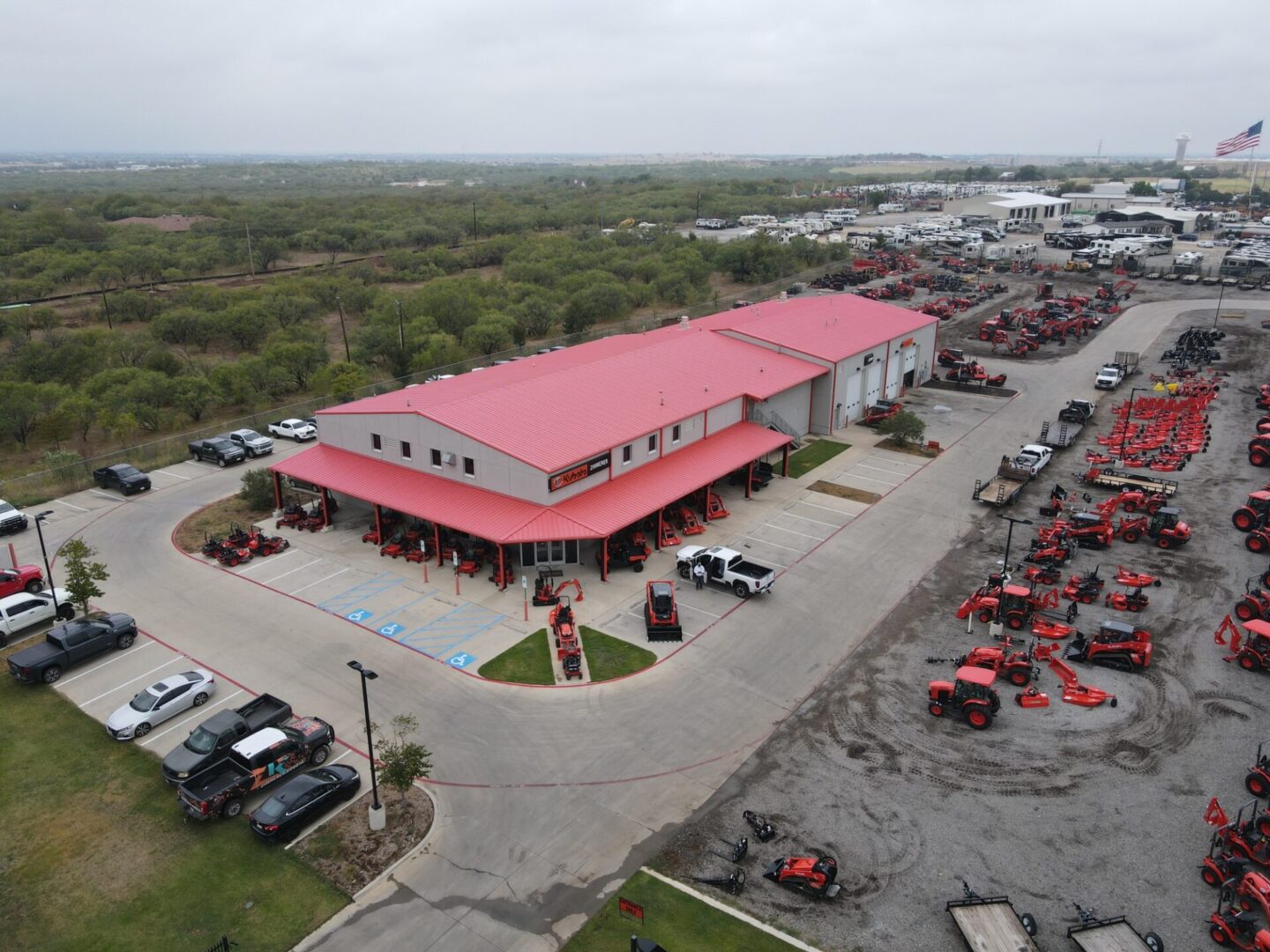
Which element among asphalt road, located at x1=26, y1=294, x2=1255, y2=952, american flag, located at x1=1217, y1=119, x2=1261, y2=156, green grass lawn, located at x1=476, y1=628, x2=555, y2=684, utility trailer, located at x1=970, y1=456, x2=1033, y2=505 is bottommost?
asphalt road, located at x1=26, y1=294, x2=1255, y2=952

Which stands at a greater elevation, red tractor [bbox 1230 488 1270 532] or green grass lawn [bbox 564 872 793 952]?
red tractor [bbox 1230 488 1270 532]

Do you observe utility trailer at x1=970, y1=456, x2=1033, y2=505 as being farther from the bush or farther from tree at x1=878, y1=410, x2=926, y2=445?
the bush

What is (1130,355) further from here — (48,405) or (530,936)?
(48,405)

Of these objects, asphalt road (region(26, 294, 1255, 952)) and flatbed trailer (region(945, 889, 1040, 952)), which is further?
asphalt road (region(26, 294, 1255, 952))

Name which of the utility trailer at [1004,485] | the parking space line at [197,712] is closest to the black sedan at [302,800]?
the parking space line at [197,712]

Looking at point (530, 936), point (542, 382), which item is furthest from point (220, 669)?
point (542, 382)

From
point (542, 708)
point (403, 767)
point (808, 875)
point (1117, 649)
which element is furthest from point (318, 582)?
point (1117, 649)

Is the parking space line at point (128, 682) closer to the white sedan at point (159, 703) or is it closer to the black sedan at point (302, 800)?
the white sedan at point (159, 703)

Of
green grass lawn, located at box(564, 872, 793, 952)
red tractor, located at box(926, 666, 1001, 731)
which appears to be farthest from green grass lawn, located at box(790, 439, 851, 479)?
green grass lawn, located at box(564, 872, 793, 952)
